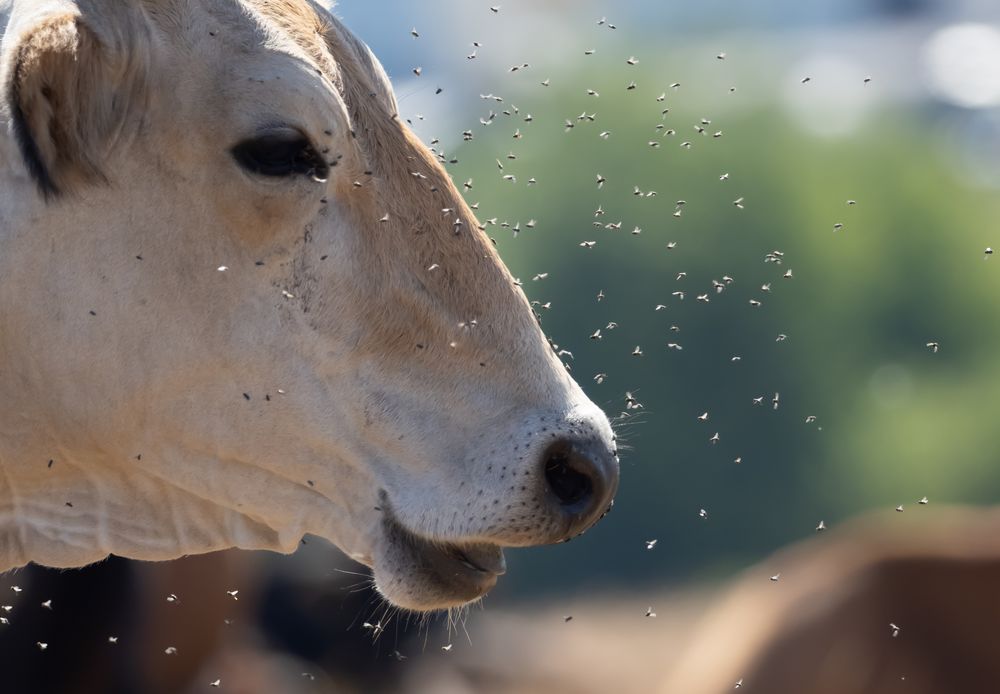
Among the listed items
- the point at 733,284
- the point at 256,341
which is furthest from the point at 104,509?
the point at 733,284

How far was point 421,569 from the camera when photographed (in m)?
2.63

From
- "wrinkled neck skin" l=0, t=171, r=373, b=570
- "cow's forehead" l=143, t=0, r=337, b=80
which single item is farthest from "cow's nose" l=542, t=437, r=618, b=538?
"cow's forehead" l=143, t=0, r=337, b=80

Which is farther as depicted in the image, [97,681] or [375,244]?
[97,681]

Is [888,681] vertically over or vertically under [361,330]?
under

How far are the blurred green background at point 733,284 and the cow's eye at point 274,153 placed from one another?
9.68m

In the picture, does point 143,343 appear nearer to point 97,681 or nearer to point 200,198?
point 200,198

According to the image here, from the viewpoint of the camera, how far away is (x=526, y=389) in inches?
104

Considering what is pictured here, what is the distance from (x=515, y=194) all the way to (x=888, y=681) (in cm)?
862

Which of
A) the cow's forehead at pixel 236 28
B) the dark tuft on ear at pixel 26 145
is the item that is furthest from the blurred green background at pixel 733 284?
the dark tuft on ear at pixel 26 145

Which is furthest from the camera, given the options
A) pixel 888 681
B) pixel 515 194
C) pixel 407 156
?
pixel 515 194

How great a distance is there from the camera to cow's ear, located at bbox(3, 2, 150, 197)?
2352 mm

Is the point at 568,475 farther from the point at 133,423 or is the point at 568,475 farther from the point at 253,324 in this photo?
the point at 133,423

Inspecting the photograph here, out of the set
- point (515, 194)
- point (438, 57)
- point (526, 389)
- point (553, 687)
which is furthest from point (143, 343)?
point (515, 194)

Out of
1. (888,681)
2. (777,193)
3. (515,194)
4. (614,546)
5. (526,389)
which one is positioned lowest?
(614,546)
